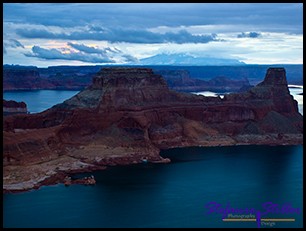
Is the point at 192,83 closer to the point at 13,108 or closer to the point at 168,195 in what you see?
the point at 13,108

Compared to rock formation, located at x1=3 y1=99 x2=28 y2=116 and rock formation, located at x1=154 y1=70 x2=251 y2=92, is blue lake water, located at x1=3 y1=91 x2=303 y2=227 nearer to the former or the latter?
rock formation, located at x1=3 y1=99 x2=28 y2=116

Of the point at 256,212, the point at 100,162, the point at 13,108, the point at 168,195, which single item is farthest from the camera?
the point at 13,108

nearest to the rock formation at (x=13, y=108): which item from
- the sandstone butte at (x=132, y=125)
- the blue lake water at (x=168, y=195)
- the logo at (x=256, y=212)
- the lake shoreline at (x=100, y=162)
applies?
the sandstone butte at (x=132, y=125)

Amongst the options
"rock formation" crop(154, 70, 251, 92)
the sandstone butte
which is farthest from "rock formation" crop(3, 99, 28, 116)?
"rock formation" crop(154, 70, 251, 92)

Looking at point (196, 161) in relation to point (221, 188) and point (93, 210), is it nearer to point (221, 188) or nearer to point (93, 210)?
point (221, 188)

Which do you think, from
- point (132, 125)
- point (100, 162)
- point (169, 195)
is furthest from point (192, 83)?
point (169, 195)

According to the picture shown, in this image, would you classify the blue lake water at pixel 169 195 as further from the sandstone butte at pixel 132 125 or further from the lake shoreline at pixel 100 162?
the sandstone butte at pixel 132 125

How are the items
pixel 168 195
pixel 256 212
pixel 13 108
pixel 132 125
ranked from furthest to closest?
pixel 13 108
pixel 132 125
pixel 168 195
pixel 256 212

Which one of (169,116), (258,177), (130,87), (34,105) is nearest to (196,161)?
(258,177)
